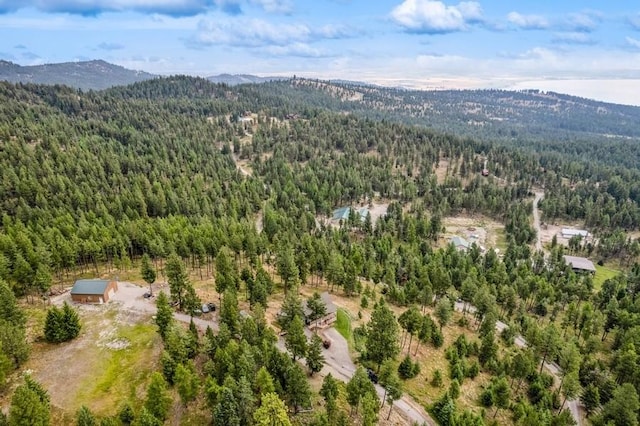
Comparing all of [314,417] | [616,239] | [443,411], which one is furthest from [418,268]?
[616,239]

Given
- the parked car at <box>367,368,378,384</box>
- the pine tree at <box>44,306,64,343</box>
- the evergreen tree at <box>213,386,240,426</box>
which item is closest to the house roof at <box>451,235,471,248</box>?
the parked car at <box>367,368,378,384</box>

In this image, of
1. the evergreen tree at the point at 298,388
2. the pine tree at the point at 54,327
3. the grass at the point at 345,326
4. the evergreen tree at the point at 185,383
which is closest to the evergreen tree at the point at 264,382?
the evergreen tree at the point at 298,388

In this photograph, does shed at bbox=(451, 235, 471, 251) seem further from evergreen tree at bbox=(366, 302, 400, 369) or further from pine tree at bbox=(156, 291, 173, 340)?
pine tree at bbox=(156, 291, 173, 340)

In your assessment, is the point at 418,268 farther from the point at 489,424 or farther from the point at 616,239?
the point at 616,239

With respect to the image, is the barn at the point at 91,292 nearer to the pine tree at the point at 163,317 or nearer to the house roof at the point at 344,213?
the pine tree at the point at 163,317

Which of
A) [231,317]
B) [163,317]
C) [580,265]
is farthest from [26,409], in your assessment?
[580,265]

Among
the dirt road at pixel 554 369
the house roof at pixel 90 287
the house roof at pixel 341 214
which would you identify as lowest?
the house roof at pixel 341 214

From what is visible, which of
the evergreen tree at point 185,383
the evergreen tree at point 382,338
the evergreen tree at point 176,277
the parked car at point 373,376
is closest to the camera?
the evergreen tree at point 185,383

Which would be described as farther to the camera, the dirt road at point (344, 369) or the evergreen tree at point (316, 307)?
the evergreen tree at point (316, 307)
